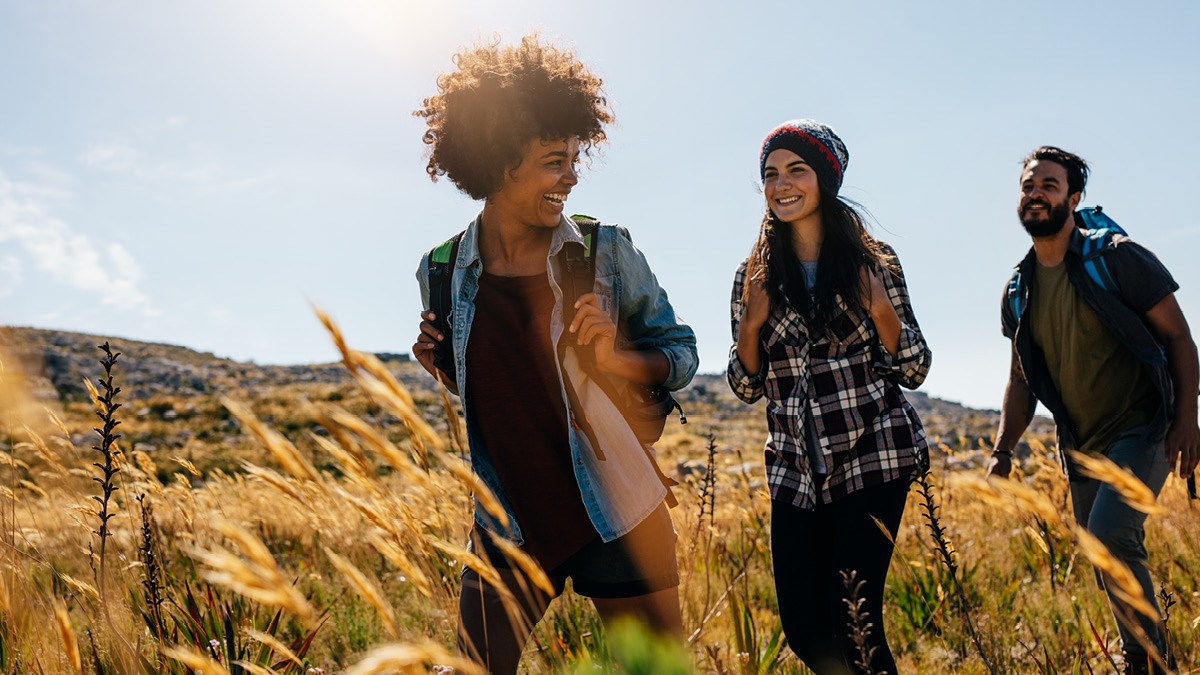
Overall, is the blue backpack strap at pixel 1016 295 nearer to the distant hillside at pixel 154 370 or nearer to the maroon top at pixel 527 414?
the maroon top at pixel 527 414

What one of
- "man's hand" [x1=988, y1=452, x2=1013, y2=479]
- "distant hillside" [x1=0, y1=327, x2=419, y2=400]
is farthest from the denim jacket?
"distant hillside" [x1=0, y1=327, x2=419, y2=400]

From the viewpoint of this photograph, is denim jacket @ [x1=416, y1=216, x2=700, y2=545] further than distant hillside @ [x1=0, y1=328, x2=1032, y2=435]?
No

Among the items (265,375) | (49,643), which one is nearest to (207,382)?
(265,375)

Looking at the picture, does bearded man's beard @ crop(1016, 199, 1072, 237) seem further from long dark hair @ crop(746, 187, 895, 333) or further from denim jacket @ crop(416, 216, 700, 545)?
denim jacket @ crop(416, 216, 700, 545)

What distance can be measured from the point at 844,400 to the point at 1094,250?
67.5 inches

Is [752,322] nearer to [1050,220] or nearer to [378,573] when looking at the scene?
[1050,220]

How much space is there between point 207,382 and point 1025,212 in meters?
45.3

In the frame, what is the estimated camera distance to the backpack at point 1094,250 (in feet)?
11.7

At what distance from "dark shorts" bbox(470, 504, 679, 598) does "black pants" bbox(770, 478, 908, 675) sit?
0.69m

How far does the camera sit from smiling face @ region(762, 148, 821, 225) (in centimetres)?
304

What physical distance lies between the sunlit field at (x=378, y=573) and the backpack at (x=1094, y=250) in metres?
1.16

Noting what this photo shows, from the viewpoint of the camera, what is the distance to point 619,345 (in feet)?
7.87

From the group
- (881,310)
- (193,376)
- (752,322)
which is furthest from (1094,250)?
(193,376)

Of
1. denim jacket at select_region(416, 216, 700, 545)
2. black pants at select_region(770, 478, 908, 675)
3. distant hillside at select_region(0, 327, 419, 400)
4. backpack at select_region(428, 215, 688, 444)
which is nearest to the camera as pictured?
denim jacket at select_region(416, 216, 700, 545)
